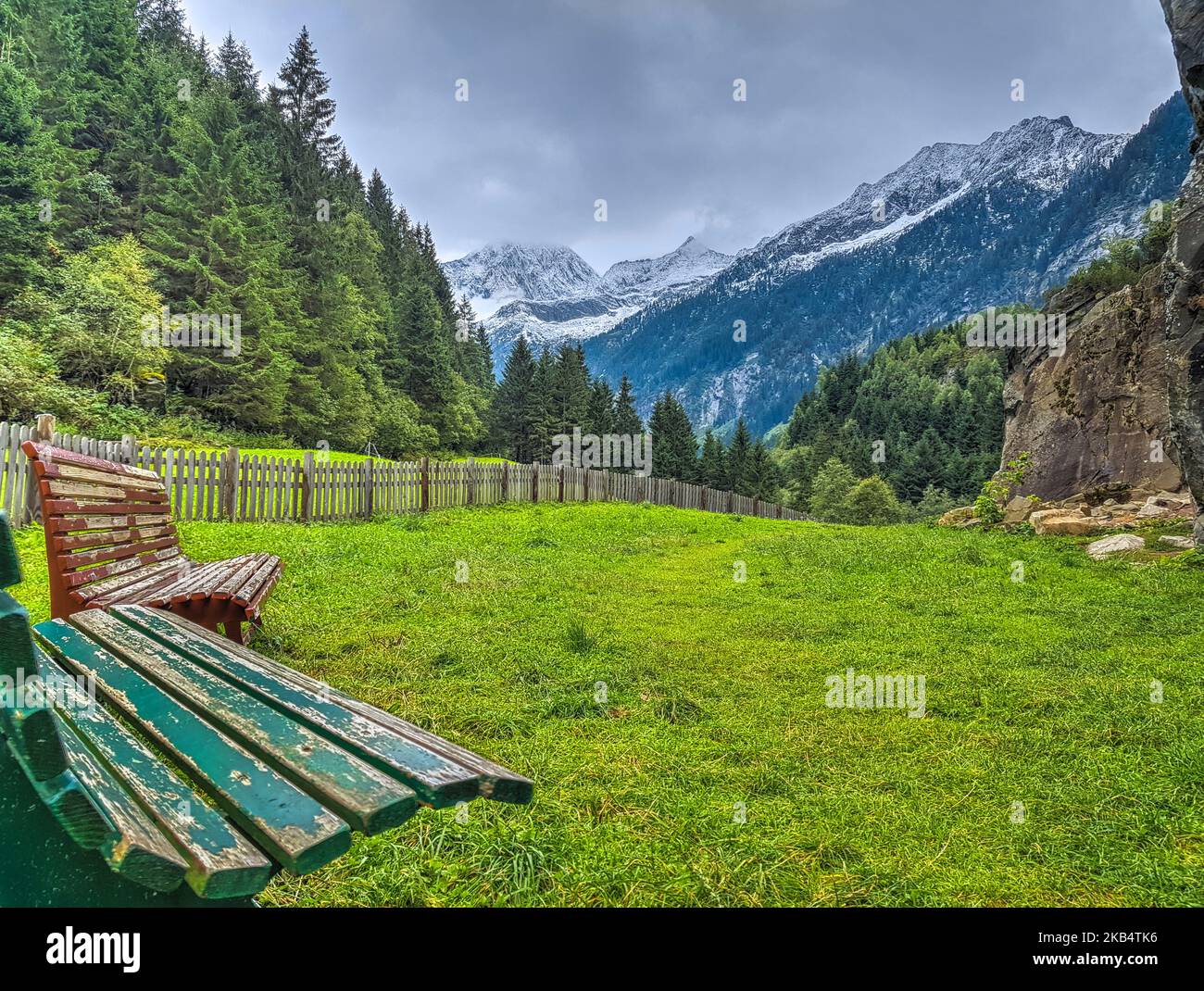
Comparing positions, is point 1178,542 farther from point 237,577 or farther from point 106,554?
point 106,554

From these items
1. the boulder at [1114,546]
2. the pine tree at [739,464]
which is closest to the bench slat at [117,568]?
the boulder at [1114,546]

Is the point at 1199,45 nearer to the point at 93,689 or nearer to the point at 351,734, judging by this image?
A: the point at 351,734

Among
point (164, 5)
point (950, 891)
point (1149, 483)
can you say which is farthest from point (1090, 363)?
point (164, 5)

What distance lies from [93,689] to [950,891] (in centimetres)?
335

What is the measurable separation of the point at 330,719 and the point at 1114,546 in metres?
12.6

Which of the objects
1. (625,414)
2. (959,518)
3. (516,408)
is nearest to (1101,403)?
(959,518)

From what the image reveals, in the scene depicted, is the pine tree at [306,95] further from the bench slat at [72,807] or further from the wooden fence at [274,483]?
the bench slat at [72,807]

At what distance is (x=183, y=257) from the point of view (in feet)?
103

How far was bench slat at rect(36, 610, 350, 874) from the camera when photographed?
1.30m

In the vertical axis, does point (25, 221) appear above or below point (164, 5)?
below

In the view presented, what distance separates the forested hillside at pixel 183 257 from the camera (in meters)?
24.0

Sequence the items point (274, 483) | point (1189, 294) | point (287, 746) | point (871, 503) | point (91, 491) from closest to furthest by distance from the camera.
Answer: point (287, 746) < point (91, 491) < point (1189, 294) < point (274, 483) < point (871, 503)

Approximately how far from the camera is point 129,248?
2700 cm

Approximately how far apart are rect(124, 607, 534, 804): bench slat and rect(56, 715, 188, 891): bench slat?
698 millimetres
